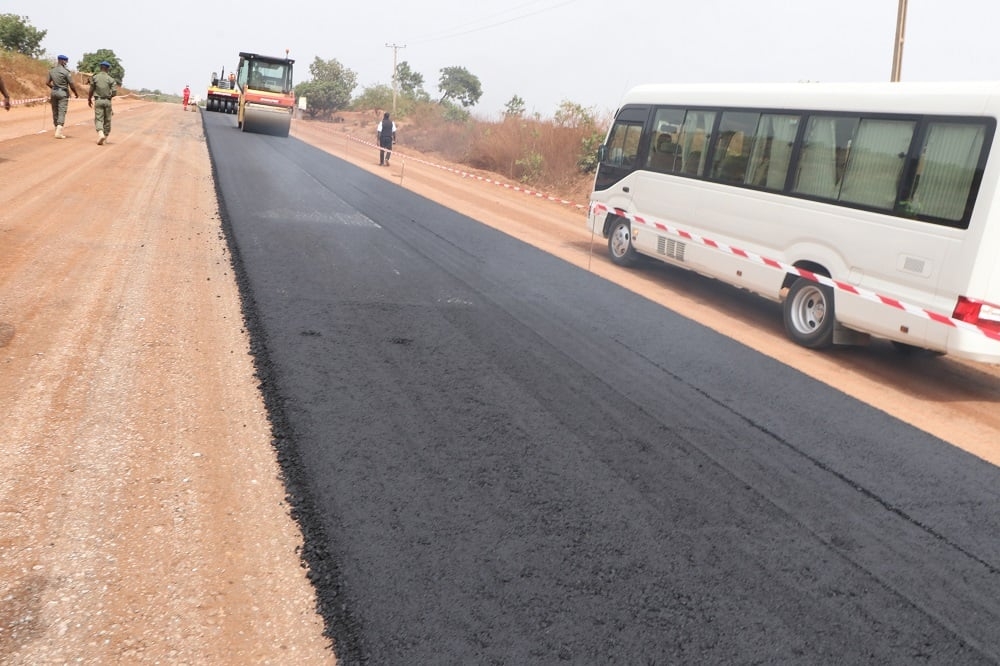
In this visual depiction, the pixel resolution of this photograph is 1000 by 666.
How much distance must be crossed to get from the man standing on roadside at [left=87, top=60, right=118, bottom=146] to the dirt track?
8925 millimetres

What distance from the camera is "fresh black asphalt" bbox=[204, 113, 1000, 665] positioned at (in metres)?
3.33

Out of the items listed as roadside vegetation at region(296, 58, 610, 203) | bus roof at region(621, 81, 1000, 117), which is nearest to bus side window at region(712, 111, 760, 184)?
bus roof at region(621, 81, 1000, 117)

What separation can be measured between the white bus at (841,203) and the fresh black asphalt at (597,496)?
1505 mm

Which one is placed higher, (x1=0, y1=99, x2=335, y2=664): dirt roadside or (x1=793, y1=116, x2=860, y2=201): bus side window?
(x1=793, y1=116, x2=860, y2=201): bus side window

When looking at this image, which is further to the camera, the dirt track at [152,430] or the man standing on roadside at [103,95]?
the man standing on roadside at [103,95]

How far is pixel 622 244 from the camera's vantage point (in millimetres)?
13250

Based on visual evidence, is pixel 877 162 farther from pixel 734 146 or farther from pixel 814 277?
pixel 734 146

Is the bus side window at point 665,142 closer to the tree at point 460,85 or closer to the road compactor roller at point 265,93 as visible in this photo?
the road compactor roller at point 265,93

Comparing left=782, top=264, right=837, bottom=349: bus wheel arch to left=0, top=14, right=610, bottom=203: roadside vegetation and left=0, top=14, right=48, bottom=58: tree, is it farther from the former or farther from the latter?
left=0, top=14, right=48, bottom=58: tree

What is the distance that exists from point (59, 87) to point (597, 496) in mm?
20411

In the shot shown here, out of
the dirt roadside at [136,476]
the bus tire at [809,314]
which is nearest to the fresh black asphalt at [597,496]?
the dirt roadside at [136,476]

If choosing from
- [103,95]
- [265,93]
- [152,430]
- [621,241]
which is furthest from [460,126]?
[152,430]

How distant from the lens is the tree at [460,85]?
328ft

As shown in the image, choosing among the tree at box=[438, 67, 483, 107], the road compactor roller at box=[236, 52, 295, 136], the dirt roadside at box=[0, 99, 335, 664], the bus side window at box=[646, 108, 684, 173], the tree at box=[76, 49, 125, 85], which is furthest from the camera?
the tree at box=[438, 67, 483, 107]
